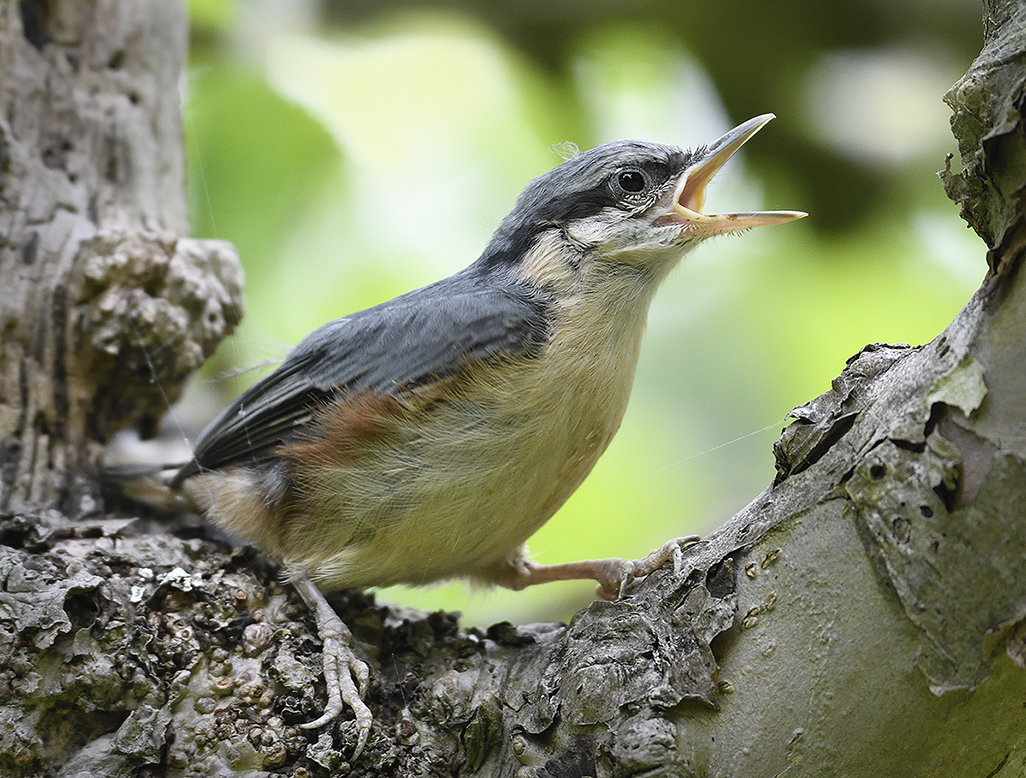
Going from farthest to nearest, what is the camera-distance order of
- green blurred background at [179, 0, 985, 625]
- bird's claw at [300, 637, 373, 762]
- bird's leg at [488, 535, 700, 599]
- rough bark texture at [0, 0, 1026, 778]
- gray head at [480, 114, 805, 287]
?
green blurred background at [179, 0, 985, 625] → gray head at [480, 114, 805, 287] → bird's leg at [488, 535, 700, 599] → bird's claw at [300, 637, 373, 762] → rough bark texture at [0, 0, 1026, 778]

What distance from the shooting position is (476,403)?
204 centimetres

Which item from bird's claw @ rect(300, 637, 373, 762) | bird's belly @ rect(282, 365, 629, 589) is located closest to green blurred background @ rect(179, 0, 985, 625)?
bird's belly @ rect(282, 365, 629, 589)

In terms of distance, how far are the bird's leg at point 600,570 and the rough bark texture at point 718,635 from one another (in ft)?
0.50

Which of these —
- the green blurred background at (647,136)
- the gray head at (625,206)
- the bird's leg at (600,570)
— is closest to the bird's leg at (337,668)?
the bird's leg at (600,570)

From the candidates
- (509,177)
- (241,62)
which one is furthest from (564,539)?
(241,62)

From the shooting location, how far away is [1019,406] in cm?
116

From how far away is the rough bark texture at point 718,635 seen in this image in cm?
121

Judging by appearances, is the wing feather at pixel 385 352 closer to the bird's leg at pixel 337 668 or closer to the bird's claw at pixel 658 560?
the bird's leg at pixel 337 668

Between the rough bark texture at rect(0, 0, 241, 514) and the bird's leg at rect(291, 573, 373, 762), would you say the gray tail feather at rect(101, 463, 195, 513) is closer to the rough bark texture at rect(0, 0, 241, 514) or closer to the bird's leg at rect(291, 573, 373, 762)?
the rough bark texture at rect(0, 0, 241, 514)

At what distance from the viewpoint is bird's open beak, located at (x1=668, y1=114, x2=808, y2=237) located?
2113 millimetres

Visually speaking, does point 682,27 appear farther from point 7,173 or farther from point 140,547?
point 140,547

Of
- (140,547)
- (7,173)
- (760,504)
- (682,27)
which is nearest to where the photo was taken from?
(760,504)

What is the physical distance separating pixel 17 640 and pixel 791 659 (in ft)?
4.88

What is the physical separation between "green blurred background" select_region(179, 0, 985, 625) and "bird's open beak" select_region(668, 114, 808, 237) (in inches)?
18.4
